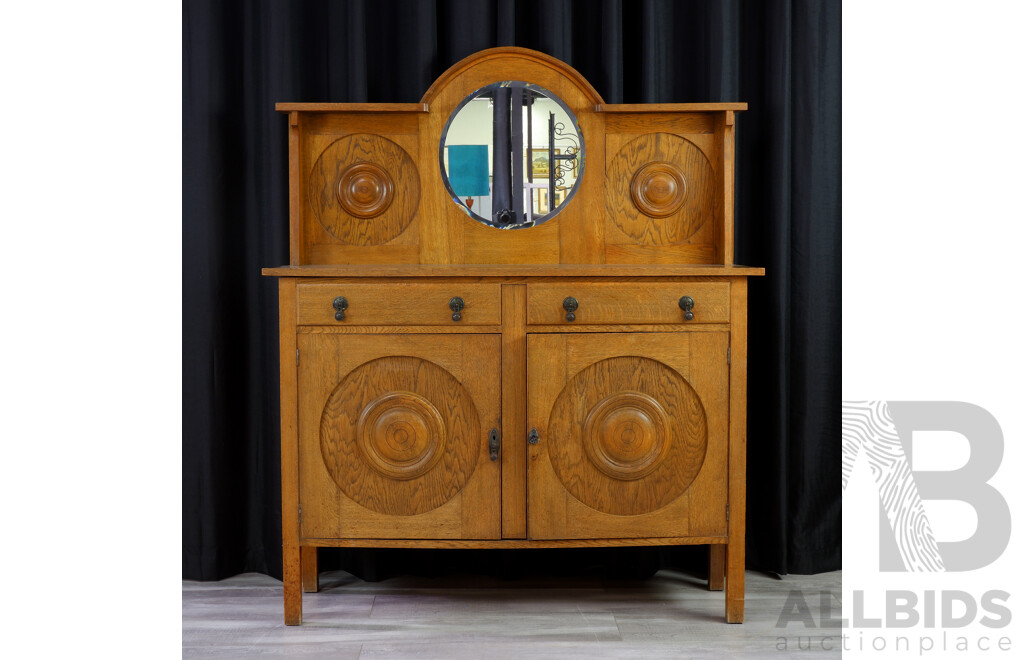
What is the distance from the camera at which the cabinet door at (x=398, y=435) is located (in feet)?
7.67

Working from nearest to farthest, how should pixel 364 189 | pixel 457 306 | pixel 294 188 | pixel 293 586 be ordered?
pixel 457 306 < pixel 293 586 < pixel 294 188 < pixel 364 189

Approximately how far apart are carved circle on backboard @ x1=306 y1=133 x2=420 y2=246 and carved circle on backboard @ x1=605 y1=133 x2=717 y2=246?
62 cm

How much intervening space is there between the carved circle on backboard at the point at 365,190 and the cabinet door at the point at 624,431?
0.71 meters

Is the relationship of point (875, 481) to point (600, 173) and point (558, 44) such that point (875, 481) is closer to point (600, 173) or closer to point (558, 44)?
point (600, 173)

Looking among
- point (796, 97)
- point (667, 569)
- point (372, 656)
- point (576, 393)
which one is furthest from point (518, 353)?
point (796, 97)

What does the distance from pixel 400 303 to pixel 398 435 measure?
35 centimetres

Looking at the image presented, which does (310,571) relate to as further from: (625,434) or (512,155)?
(512,155)

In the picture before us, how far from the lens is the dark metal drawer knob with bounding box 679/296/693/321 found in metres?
2.32

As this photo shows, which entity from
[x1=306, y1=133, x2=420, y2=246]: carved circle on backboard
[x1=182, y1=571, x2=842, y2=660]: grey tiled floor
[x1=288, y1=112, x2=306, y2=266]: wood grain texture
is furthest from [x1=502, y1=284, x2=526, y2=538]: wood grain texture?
[x1=288, y1=112, x2=306, y2=266]: wood grain texture

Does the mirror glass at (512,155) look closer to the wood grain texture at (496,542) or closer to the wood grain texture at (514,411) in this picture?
the wood grain texture at (514,411)

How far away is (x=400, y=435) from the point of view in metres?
2.34

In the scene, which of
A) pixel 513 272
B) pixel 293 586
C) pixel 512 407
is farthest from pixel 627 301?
pixel 293 586

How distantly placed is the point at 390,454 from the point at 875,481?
145cm

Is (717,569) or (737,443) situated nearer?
(737,443)
